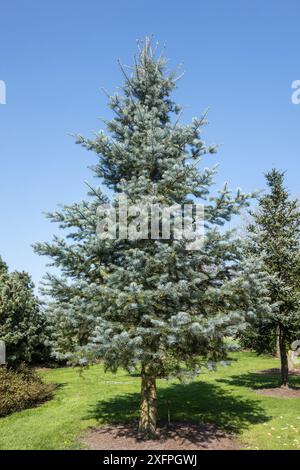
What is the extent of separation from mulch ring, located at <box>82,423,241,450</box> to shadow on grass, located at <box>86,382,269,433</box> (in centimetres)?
59

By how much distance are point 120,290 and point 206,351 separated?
261 cm

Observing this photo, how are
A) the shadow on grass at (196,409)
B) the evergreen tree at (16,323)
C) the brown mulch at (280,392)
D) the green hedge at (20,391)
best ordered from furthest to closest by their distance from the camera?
the evergreen tree at (16,323)
the brown mulch at (280,392)
the green hedge at (20,391)
the shadow on grass at (196,409)

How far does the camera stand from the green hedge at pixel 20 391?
14007 millimetres

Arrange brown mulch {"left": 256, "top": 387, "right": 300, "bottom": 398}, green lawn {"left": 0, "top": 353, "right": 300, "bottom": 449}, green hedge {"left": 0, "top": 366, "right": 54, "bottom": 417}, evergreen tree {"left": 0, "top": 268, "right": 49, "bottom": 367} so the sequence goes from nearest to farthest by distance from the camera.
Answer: green lawn {"left": 0, "top": 353, "right": 300, "bottom": 449} < green hedge {"left": 0, "top": 366, "right": 54, "bottom": 417} < brown mulch {"left": 256, "top": 387, "right": 300, "bottom": 398} < evergreen tree {"left": 0, "top": 268, "right": 49, "bottom": 367}

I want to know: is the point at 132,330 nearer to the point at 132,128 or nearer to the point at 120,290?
the point at 120,290

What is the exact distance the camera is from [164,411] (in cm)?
1355

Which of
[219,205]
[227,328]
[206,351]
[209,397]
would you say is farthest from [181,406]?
[219,205]

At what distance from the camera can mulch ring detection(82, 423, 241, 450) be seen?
972cm

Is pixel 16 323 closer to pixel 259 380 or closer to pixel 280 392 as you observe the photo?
pixel 259 380

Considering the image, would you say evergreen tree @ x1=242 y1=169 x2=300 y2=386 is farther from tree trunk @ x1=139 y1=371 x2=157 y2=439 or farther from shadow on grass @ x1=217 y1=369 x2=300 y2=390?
tree trunk @ x1=139 y1=371 x2=157 y2=439

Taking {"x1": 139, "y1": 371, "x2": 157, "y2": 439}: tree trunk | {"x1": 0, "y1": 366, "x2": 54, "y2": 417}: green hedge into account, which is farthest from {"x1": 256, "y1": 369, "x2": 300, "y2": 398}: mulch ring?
{"x1": 0, "y1": 366, "x2": 54, "y2": 417}: green hedge

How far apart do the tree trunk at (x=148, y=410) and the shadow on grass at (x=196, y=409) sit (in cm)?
73

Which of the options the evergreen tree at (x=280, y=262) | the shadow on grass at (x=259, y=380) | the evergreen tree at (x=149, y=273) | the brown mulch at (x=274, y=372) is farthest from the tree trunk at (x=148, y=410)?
the brown mulch at (x=274, y=372)

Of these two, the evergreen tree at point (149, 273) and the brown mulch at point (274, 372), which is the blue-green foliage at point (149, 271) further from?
the brown mulch at point (274, 372)
